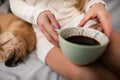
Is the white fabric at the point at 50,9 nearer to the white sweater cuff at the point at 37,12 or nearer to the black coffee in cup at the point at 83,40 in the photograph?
the white sweater cuff at the point at 37,12

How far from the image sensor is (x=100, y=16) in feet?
2.18

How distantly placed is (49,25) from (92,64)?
0.17 meters

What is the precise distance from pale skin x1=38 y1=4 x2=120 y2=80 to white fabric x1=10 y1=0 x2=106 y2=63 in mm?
78

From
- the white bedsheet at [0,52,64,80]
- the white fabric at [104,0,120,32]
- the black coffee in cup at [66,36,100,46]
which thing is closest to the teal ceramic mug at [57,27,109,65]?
the black coffee in cup at [66,36,100,46]

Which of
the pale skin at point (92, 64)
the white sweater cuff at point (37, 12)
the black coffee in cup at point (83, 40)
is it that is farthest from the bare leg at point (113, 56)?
the white sweater cuff at point (37, 12)

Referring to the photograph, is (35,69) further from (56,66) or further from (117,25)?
(117,25)

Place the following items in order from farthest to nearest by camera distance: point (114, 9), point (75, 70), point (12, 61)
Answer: point (114, 9) → point (12, 61) → point (75, 70)

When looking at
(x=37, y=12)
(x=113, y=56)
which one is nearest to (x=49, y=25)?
(x=37, y=12)

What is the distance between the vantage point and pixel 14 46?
75cm

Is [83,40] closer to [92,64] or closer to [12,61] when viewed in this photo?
[92,64]

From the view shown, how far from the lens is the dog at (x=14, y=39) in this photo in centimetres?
74

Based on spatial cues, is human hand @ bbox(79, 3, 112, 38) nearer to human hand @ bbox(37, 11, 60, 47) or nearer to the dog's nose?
human hand @ bbox(37, 11, 60, 47)

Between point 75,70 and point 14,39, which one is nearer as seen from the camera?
point 75,70

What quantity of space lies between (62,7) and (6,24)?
0.73 feet
